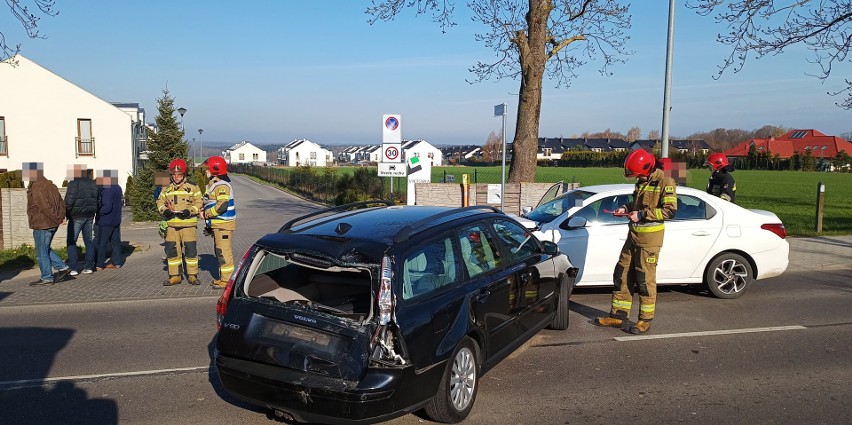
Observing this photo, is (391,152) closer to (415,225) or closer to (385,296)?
(415,225)

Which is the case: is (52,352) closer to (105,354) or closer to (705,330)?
(105,354)

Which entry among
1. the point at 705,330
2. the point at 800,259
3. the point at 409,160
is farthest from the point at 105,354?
the point at 800,259

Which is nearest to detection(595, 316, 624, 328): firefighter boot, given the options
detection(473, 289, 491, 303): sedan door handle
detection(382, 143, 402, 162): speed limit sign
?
detection(473, 289, 491, 303): sedan door handle

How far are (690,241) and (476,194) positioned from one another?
7675 mm

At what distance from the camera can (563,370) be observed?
561cm

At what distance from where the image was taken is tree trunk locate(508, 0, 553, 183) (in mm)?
16031

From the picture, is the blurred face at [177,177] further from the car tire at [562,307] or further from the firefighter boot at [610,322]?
the firefighter boot at [610,322]

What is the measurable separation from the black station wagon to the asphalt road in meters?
0.59

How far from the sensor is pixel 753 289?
30.3 feet

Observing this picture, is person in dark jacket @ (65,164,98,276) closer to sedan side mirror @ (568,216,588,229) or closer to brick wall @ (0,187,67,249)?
brick wall @ (0,187,67,249)

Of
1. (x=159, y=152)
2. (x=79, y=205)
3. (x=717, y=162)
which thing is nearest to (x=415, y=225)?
(x=79, y=205)

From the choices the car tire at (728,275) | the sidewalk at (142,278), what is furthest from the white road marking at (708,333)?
the sidewalk at (142,278)

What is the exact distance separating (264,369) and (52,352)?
136 inches

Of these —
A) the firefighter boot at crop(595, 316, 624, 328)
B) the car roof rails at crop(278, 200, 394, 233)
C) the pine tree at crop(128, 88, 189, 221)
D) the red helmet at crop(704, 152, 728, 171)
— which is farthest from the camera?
the pine tree at crop(128, 88, 189, 221)
